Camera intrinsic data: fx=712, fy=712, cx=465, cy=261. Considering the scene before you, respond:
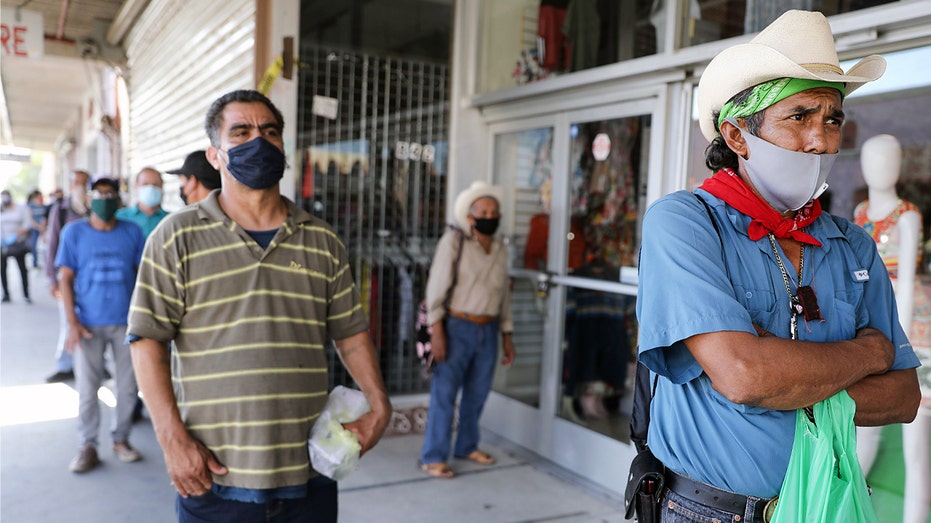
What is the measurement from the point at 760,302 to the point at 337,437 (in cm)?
113

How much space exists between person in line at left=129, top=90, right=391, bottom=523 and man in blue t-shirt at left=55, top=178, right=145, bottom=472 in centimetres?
265

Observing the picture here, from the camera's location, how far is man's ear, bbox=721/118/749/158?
147cm

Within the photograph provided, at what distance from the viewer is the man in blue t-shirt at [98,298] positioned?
4.26m

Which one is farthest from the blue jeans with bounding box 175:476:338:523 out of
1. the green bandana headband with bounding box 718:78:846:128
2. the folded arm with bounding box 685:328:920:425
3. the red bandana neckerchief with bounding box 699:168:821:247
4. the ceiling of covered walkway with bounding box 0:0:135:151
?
the ceiling of covered walkway with bounding box 0:0:135:151

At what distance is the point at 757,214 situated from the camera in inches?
55.6

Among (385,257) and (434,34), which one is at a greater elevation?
(434,34)

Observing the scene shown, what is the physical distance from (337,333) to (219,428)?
1.38 feet

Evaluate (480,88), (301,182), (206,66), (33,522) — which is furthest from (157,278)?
(206,66)

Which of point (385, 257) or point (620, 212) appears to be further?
point (385, 257)

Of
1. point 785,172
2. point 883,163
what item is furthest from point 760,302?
point 883,163

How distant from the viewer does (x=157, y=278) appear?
5.88 ft

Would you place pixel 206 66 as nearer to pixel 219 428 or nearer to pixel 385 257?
pixel 385 257

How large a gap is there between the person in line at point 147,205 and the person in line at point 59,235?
900 mm

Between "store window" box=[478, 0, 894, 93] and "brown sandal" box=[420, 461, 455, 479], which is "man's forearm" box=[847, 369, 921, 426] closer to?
"store window" box=[478, 0, 894, 93]
